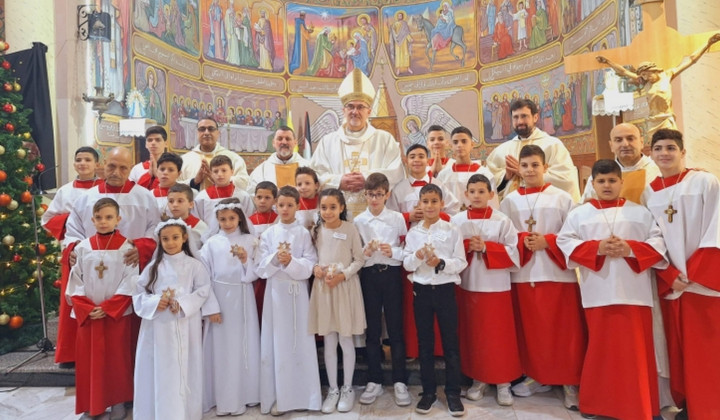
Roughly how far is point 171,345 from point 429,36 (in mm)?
13617

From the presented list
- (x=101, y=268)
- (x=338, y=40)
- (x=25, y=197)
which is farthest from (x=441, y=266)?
(x=338, y=40)

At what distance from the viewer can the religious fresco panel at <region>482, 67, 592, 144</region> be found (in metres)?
11.2

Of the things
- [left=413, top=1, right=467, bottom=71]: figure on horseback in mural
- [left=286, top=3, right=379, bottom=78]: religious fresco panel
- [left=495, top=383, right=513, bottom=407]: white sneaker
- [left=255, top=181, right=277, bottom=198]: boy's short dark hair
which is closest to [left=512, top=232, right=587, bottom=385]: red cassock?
[left=495, top=383, right=513, bottom=407]: white sneaker

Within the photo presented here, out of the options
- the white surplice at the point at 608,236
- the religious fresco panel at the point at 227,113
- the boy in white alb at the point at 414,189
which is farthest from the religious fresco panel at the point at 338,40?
the white surplice at the point at 608,236

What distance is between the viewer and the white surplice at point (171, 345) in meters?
3.40

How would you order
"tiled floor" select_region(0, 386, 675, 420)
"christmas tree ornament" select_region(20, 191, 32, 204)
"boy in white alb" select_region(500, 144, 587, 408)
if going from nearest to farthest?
"tiled floor" select_region(0, 386, 675, 420) < "boy in white alb" select_region(500, 144, 587, 408) < "christmas tree ornament" select_region(20, 191, 32, 204)

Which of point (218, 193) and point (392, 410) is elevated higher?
point (218, 193)

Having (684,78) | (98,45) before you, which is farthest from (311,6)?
(684,78)

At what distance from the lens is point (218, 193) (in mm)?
4613

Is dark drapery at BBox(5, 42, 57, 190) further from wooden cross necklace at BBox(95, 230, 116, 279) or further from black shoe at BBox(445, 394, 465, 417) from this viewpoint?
black shoe at BBox(445, 394, 465, 417)

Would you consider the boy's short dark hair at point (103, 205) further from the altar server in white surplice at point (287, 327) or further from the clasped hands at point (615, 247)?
the clasped hands at point (615, 247)

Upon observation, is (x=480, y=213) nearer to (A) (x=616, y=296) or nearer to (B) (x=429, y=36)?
(A) (x=616, y=296)

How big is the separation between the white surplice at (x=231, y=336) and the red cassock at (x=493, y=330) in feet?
5.57

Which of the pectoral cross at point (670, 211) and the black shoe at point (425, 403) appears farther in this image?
the black shoe at point (425, 403)
